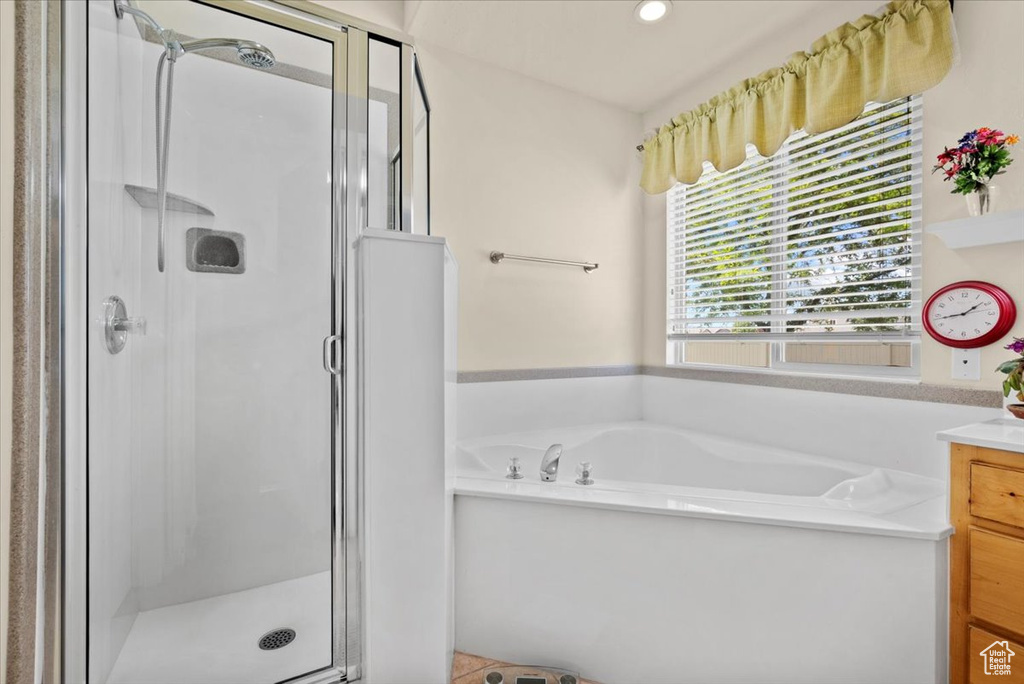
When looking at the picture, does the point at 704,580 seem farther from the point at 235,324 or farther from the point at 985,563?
the point at 235,324

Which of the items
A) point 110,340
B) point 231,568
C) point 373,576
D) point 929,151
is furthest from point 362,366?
point 929,151

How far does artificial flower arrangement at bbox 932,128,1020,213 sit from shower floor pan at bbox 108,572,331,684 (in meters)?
2.31

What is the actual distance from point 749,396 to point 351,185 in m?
1.96

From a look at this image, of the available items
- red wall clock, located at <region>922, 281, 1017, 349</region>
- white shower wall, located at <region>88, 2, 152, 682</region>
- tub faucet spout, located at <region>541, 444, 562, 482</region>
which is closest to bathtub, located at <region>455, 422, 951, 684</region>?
tub faucet spout, located at <region>541, 444, 562, 482</region>

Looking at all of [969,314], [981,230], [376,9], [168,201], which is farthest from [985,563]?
[376,9]

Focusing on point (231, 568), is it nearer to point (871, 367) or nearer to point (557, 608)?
point (557, 608)

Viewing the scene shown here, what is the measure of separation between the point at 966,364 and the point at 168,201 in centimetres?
259

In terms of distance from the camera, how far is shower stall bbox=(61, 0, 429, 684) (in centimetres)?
133

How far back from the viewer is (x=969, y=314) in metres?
1.64

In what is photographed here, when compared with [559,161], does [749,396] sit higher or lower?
lower

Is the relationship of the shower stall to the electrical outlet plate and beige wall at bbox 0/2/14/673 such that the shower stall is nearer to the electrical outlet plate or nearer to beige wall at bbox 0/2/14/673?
beige wall at bbox 0/2/14/673

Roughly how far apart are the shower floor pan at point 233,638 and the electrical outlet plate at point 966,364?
7.02ft

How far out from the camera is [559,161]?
2.70 metres

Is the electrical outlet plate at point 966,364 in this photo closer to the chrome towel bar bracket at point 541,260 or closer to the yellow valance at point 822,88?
the yellow valance at point 822,88
